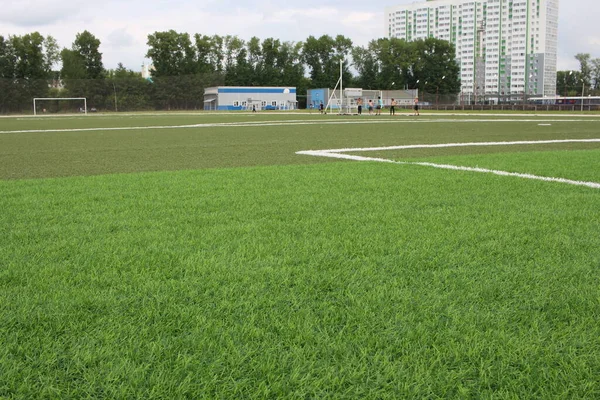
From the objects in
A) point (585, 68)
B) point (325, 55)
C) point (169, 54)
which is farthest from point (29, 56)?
point (585, 68)

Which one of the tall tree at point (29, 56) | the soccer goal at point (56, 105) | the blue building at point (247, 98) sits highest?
the tall tree at point (29, 56)

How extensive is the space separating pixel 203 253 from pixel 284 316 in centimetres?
90

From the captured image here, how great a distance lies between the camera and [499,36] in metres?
124

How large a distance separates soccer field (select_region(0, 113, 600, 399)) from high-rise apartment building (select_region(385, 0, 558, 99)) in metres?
121

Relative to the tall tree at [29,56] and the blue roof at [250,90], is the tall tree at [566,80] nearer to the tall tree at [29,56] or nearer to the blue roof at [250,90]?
the blue roof at [250,90]

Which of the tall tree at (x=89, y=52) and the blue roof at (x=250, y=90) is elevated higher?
the tall tree at (x=89, y=52)

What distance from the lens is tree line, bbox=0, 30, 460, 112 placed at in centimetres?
6319

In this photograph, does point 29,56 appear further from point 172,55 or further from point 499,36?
point 499,36

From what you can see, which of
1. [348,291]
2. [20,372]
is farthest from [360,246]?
[20,372]

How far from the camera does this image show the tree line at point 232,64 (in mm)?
63188

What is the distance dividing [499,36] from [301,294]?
135 m

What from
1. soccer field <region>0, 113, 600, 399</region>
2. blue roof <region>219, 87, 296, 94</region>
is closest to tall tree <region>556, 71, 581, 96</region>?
blue roof <region>219, 87, 296, 94</region>

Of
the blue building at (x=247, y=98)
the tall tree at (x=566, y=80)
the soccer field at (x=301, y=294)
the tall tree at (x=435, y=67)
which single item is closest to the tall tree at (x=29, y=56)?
the blue building at (x=247, y=98)

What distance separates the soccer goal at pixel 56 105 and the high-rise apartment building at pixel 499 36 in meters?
86.0
